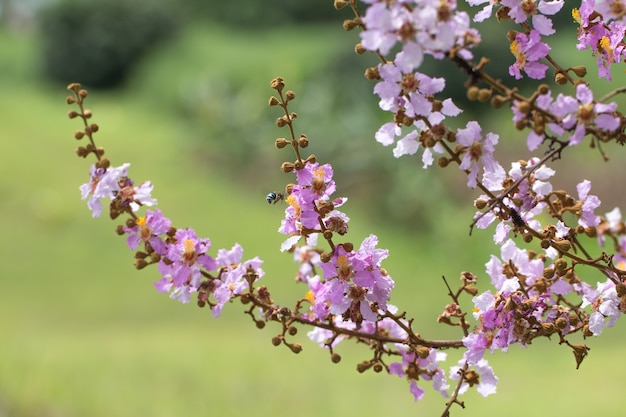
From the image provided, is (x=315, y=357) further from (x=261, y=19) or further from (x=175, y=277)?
(x=261, y=19)

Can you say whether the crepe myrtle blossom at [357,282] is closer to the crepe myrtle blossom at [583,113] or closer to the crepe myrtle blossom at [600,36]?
the crepe myrtle blossom at [583,113]

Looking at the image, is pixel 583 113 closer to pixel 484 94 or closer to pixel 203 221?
pixel 484 94

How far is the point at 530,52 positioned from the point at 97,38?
469 inches

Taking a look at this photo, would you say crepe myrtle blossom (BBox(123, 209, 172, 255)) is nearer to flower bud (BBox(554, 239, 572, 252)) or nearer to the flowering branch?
the flowering branch

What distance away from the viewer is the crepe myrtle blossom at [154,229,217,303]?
1193 mm

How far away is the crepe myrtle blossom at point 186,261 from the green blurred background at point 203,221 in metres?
2.25

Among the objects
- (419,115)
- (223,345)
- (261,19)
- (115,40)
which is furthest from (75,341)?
(261,19)

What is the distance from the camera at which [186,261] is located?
1.20 m

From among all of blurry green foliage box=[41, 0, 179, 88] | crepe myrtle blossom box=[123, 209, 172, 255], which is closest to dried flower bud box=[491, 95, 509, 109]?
crepe myrtle blossom box=[123, 209, 172, 255]

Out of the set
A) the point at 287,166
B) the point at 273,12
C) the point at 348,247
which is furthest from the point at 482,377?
the point at 273,12

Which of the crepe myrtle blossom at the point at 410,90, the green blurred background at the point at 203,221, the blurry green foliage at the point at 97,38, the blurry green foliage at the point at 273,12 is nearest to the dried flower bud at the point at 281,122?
the crepe myrtle blossom at the point at 410,90

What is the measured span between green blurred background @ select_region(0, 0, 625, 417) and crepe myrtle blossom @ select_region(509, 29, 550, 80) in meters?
2.53

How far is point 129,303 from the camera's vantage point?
17.2 feet

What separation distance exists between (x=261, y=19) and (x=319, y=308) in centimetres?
1432
